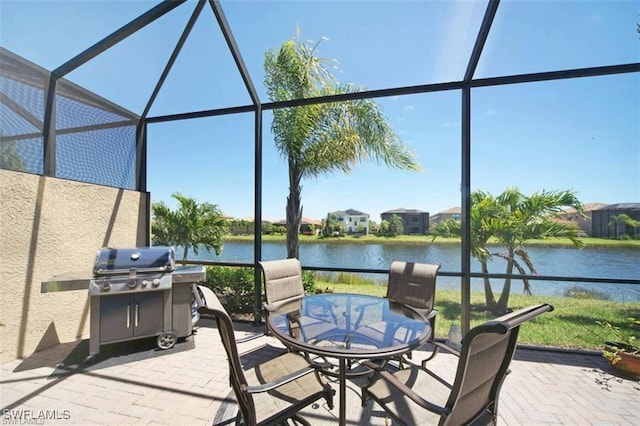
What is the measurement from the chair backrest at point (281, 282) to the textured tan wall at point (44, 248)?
290 centimetres

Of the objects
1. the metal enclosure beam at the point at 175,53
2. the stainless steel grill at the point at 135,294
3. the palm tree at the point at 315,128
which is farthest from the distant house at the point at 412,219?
the metal enclosure beam at the point at 175,53

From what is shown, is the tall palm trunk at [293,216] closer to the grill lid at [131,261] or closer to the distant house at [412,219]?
the grill lid at [131,261]

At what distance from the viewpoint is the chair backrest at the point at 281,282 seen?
3.04 metres

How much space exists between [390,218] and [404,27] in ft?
17.3

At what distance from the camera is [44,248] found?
3375mm

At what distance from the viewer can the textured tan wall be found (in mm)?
3068

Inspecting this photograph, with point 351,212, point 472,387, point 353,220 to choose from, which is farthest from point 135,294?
point 353,220

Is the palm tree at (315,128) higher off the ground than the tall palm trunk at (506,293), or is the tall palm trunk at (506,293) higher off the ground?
the palm tree at (315,128)

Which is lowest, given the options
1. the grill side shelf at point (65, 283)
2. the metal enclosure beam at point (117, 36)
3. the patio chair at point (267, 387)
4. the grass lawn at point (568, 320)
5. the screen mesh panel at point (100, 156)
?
the grass lawn at point (568, 320)

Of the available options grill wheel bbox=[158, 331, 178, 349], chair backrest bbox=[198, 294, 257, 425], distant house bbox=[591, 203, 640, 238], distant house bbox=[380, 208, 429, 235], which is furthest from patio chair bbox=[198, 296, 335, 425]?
distant house bbox=[380, 208, 429, 235]

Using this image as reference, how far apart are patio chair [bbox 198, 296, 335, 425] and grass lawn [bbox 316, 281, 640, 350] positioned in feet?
11.5

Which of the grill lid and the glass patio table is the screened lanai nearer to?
the grill lid

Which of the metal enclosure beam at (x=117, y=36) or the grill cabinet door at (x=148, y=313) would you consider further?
the grill cabinet door at (x=148, y=313)

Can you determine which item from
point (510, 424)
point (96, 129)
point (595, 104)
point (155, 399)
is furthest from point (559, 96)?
point (96, 129)
